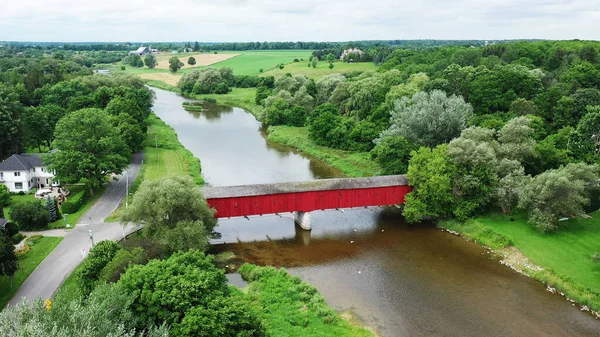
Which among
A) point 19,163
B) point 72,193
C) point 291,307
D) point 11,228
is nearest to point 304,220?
point 291,307

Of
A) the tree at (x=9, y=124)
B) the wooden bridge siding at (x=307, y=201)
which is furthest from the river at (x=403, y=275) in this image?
the tree at (x=9, y=124)

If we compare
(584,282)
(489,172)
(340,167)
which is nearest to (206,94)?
(340,167)

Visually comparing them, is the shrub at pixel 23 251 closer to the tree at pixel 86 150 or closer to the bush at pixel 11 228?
the bush at pixel 11 228

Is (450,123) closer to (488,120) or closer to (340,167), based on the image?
(488,120)

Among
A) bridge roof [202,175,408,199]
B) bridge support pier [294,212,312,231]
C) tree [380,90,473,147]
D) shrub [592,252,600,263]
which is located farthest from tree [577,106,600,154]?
bridge support pier [294,212,312,231]

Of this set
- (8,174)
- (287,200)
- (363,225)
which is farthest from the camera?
(8,174)

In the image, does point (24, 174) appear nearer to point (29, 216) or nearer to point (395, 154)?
point (29, 216)
